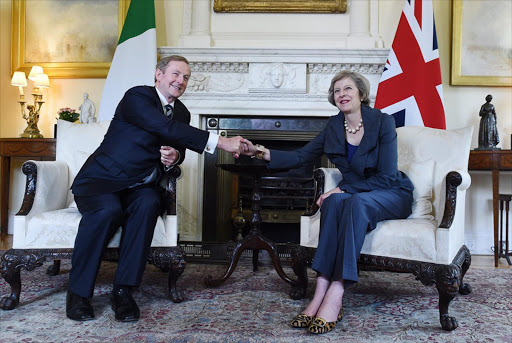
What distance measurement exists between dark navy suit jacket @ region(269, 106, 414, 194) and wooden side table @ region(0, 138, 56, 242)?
8.31ft

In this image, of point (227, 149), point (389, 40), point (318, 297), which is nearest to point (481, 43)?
point (389, 40)

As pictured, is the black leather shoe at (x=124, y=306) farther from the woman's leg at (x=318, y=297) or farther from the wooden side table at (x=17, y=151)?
the wooden side table at (x=17, y=151)

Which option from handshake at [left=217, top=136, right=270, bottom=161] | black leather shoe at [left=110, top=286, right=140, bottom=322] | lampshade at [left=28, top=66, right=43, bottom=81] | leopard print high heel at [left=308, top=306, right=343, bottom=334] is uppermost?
lampshade at [left=28, top=66, right=43, bottom=81]

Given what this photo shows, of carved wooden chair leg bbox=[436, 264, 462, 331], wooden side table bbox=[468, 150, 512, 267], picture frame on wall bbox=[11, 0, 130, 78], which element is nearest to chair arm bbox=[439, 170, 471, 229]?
carved wooden chair leg bbox=[436, 264, 462, 331]

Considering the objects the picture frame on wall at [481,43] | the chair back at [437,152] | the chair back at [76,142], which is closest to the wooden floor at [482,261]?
the chair back at [437,152]

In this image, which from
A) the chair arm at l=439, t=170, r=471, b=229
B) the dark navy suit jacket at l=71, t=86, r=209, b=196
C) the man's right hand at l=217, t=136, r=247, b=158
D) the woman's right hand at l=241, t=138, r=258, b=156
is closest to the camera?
the chair arm at l=439, t=170, r=471, b=229

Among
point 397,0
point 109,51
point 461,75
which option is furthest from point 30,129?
point 461,75

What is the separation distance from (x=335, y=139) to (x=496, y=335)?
1.15m

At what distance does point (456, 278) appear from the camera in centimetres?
194

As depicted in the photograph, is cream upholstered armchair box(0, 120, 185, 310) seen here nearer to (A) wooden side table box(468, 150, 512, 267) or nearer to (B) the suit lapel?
(B) the suit lapel

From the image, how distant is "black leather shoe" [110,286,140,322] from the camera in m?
1.98

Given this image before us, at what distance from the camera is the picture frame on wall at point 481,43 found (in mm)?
3938

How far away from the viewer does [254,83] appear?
3947 mm

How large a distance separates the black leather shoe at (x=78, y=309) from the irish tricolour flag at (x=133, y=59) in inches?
82.4
